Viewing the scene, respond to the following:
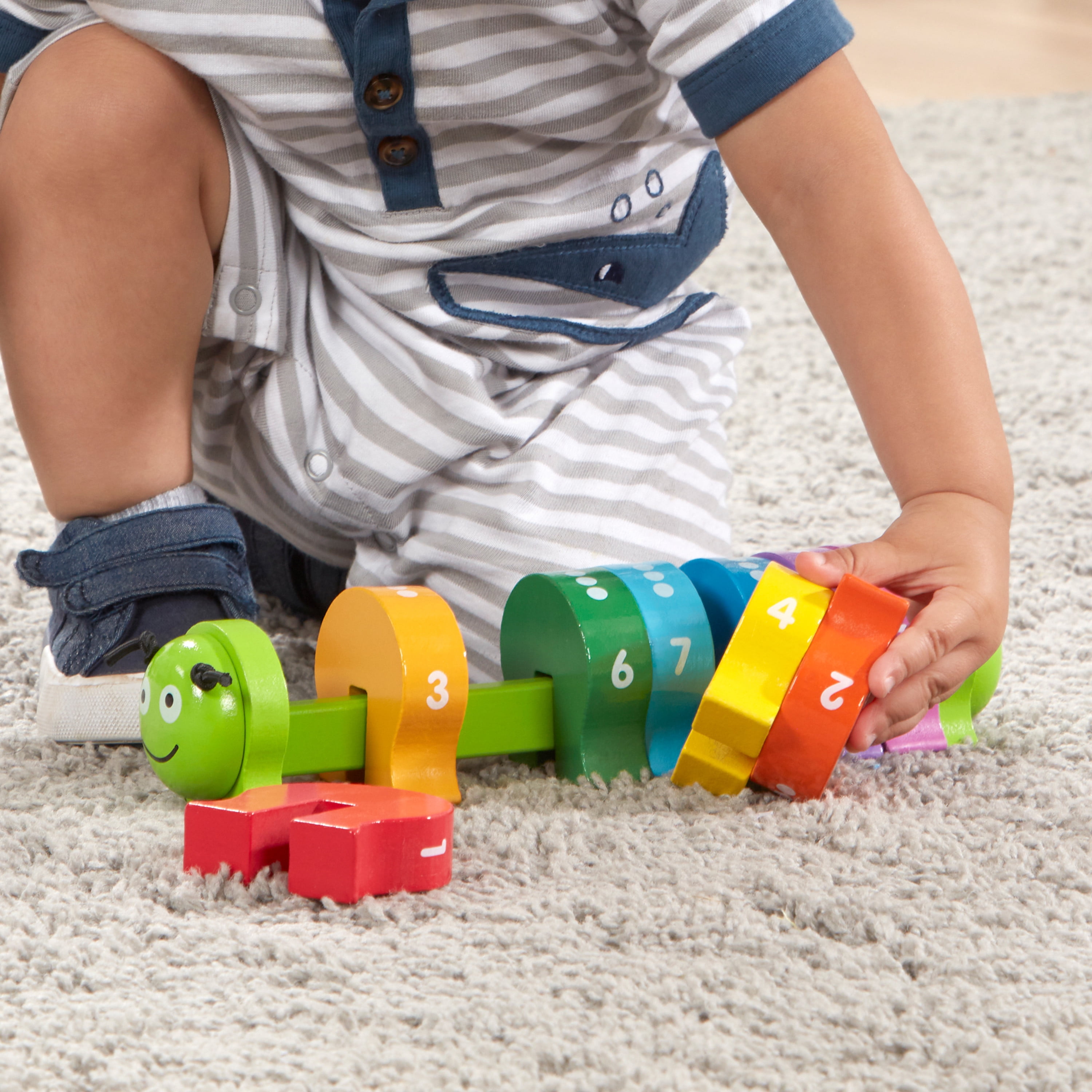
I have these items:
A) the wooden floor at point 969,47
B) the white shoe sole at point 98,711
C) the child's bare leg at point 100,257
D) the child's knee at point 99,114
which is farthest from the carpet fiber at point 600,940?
the wooden floor at point 969,47

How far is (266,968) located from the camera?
39 cm

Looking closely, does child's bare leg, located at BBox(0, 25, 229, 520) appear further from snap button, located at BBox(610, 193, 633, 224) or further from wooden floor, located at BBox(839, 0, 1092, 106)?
wooden floor, located at BBox(839, 0, 1092, 106)

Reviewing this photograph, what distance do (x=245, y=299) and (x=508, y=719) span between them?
0.89 ft

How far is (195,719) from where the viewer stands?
1.58 feet

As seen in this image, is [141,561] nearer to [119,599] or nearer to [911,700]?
[119,599]

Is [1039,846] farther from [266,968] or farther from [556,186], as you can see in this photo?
[556,186]

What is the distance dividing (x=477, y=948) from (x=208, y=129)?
0.41 meters

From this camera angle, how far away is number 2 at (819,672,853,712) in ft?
1.59

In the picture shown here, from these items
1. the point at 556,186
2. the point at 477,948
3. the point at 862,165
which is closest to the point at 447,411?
the point at 556,186

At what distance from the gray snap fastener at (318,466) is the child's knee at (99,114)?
0.51 ft

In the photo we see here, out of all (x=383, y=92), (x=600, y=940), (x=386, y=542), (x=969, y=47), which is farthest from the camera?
(x=969, y=47)

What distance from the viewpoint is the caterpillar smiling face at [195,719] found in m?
0.48

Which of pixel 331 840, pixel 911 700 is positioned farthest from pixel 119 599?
pixel 911 700

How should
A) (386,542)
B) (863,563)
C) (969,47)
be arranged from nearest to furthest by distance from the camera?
(863,563)
(386,542)
(969,47)
